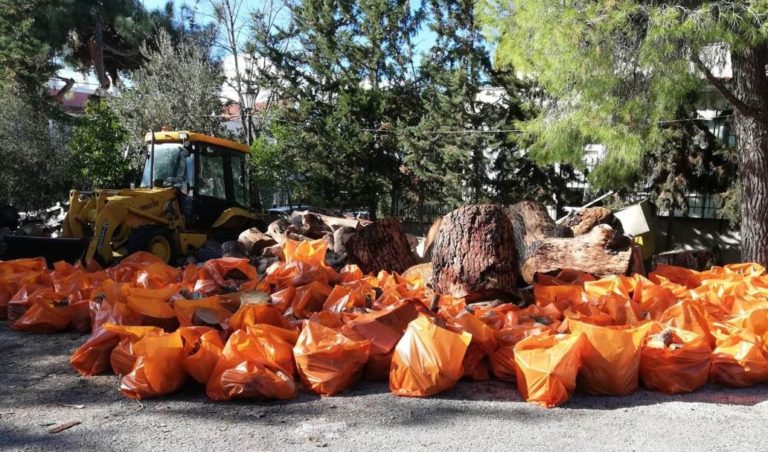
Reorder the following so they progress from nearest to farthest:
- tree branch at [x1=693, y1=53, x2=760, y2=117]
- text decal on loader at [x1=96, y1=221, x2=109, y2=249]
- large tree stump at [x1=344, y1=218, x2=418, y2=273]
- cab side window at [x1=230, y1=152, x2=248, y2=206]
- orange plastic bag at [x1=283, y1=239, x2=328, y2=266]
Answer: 1. orange plastic bag at [x1=283, y1=239, x2=328, y2=266]
2. tree branch at [x1=693, y1=53, x2=760, y2=117]
3. large tree stump at [x1=344, y1=218, x2=418, y2=273]
4. text decal on loader at [x1=96, y1=221, x2=109, y2=249]
5. cab side window at [x1=230, y1=152, x2=248, y2=206]

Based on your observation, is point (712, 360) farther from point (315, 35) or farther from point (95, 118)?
point (95, 118)

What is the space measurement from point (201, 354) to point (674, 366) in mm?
2979

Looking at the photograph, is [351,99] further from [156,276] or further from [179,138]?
[156,276]

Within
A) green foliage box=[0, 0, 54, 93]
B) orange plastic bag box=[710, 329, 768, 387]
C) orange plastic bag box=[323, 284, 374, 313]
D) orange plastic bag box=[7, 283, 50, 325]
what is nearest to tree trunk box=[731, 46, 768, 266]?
orange plastic bag box=[710, 329, 768, 387]

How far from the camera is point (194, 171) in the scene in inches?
371

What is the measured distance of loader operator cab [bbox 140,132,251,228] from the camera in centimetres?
941

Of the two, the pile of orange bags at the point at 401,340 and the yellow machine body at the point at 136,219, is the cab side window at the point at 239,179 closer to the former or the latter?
the yellow machine body at the point at 136,219

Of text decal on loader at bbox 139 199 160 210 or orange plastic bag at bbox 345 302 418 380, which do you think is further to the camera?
text decal on loader at bbox 139 199 160 210

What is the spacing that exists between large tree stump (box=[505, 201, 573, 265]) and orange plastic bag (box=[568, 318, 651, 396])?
3.01 m

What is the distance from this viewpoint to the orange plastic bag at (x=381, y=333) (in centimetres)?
387

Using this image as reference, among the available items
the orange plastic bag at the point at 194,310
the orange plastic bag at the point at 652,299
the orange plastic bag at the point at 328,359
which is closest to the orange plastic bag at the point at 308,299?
the orange plastic bag at the point at 194,310

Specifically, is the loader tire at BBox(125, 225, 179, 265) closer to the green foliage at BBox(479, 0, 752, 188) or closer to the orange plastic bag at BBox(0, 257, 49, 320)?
the orange plastic bag at BBox(0, 257, 49, 320)

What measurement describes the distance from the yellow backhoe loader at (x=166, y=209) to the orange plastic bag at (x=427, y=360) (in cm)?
562

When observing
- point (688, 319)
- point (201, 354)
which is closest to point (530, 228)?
point (688, 319)
